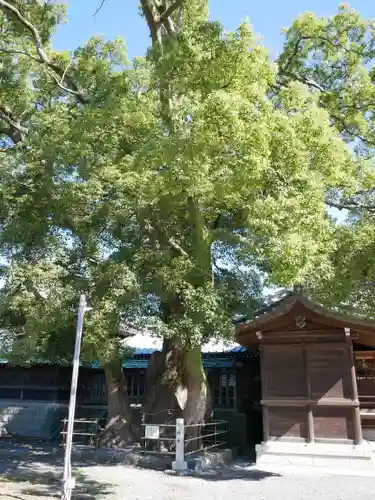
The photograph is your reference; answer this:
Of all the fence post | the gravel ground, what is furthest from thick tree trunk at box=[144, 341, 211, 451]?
the gravel ground

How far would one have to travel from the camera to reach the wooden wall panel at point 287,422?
11844 mm

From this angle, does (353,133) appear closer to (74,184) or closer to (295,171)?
(295,171)

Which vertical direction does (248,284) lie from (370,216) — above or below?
below

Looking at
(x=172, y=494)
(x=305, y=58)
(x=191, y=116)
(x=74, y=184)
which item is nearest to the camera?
(x=172, y=494)

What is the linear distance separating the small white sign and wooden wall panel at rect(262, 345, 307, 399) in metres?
3.33

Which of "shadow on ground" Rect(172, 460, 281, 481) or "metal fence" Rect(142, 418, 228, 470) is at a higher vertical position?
"metal fence" Rect(142, 418, 228, 470)

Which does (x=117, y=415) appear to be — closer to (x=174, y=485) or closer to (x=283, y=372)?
(x=174, y=485)

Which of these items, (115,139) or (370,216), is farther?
(370,216)

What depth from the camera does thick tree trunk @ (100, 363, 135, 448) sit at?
14.6m

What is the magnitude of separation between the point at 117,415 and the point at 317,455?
7.11 metres

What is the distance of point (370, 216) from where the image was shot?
1473 cm

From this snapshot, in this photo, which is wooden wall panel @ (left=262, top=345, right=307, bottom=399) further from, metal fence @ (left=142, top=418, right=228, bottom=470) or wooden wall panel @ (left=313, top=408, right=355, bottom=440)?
metal fence @ (left=142, top=418, right=228, bottom=470)

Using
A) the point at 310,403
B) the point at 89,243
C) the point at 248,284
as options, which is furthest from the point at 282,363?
the point at 89,243

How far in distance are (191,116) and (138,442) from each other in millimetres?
11193
